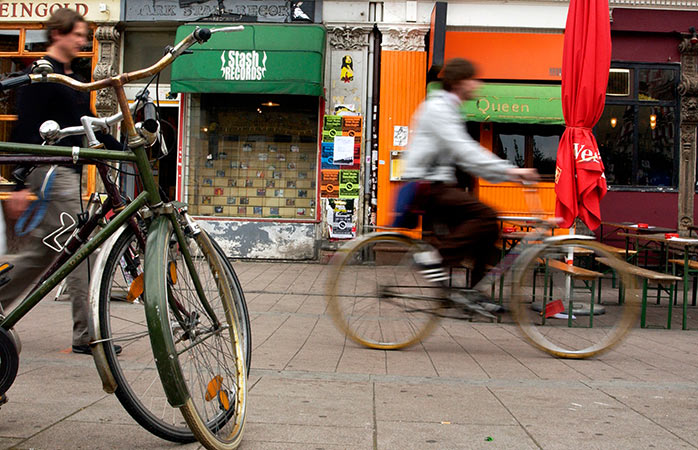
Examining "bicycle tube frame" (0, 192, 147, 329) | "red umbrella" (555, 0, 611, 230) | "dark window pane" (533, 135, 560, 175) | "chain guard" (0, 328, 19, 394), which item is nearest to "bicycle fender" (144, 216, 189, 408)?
"bicycle tube frame" (0, 192, 147, 329)

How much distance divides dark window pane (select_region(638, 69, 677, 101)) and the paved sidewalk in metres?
6.91

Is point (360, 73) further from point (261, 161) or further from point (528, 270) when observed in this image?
point (528, 270)

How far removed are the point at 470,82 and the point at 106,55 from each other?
8820 mm

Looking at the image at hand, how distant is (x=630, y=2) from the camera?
35.2ft

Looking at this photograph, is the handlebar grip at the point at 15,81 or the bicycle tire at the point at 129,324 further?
the handlebar grip at the point at 15,81

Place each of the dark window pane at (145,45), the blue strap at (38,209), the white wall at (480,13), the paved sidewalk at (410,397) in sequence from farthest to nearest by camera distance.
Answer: the dark window pane at (145,45), the white wall at (480,13), the blue strap at (38,209), the paved sidewalk at (410,397)

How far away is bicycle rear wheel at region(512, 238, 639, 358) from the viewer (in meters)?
4.30

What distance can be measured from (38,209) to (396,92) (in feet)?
26.5

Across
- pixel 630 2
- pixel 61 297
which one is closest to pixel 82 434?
pixel 61 297

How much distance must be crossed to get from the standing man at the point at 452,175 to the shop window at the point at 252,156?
682 centimetres

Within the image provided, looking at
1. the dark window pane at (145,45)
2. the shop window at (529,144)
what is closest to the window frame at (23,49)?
the dark window pane at (145,45)

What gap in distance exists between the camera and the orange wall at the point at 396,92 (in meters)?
10.9

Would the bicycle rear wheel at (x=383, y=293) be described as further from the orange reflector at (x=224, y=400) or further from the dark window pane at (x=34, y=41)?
the dark window pane at (x=34, y=41)

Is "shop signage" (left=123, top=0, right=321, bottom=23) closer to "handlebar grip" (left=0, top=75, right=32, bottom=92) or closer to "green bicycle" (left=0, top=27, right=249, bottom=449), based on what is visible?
"green bicycle" (left=0, top=27, right=249, bottom=449)
